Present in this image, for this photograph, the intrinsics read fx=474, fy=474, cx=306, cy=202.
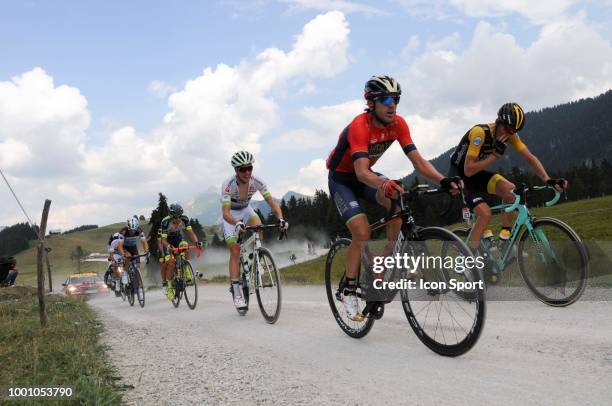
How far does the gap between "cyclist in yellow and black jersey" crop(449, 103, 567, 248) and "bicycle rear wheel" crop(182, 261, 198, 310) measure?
7.16m

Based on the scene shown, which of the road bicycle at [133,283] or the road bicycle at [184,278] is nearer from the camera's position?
the road bicycle at [184,278]

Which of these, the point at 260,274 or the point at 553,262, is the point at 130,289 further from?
the point at 553,262

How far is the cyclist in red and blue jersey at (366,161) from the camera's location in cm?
518

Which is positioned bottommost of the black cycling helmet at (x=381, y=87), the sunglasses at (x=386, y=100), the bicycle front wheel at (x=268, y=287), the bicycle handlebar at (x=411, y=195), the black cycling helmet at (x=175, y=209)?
the bicycle front wheel at (x=268, y=287)

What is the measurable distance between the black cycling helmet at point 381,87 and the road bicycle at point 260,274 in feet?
10.9

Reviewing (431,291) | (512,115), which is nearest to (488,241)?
(512,115)

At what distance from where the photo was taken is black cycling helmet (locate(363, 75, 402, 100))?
5.20 m

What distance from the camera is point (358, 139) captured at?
525 cm

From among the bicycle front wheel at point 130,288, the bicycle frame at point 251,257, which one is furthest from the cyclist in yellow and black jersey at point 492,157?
the bicycle front wheel at point 130,288

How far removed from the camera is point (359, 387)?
3814 millimetres

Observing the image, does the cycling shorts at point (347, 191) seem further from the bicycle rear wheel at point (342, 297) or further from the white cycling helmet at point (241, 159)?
the white cycling helmet at point (241, 159)

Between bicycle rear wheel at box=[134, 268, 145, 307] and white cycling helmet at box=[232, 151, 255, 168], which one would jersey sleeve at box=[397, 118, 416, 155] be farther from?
bicycle rear wheel at box=[134, 268, 145, 307]

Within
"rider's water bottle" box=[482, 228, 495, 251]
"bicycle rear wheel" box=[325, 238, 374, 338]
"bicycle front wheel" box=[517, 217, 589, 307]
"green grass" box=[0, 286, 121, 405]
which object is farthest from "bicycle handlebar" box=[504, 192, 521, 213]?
"green grass" box=[0, 286, 121, 405]

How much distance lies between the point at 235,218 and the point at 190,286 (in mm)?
3640
